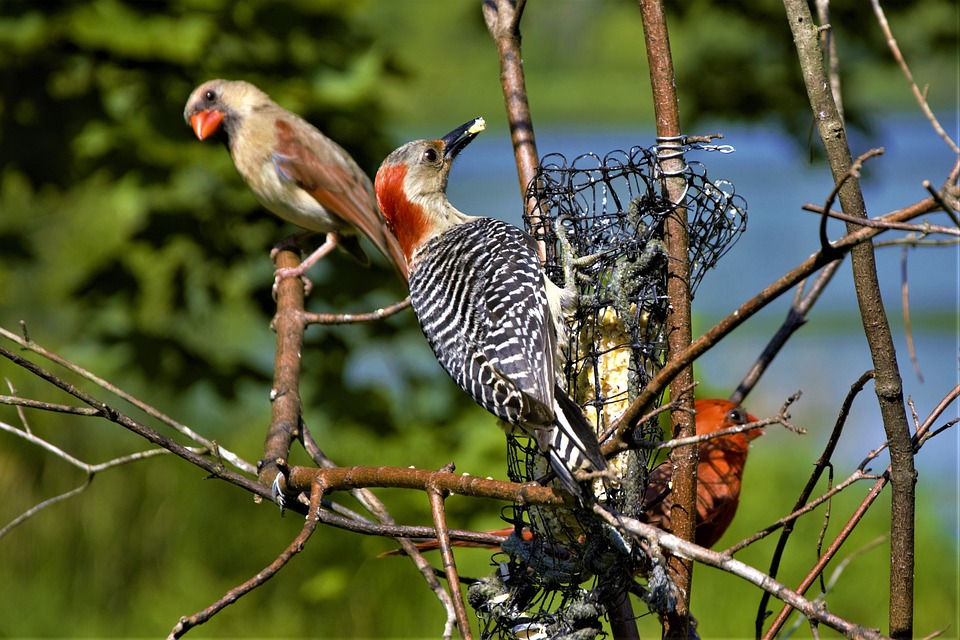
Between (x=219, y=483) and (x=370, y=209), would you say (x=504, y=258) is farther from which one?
(x=219, y=483)

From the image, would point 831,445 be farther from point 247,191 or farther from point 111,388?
point 247,191

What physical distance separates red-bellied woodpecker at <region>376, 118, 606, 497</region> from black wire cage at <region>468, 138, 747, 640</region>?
10 cm

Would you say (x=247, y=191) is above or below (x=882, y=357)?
above

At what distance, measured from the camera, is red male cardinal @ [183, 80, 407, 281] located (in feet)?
12.9

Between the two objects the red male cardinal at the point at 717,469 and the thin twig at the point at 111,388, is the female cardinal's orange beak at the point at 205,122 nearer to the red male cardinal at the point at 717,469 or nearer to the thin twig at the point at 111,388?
the thin twig at the point at 111,388

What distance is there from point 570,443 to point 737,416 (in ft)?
4.02

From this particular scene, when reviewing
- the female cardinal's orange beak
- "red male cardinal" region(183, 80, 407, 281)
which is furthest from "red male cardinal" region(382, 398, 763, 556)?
the female cardinal's orange beak

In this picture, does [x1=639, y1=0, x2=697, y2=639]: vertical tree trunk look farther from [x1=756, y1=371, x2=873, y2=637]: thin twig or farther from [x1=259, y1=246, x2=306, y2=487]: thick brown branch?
[x1=259, y1=246, x2=306, y2=487]: thick brown branch

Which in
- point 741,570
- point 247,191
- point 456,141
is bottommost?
point 741,570

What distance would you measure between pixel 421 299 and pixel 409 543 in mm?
644

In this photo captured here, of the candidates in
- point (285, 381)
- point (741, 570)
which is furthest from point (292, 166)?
point (741, 570)

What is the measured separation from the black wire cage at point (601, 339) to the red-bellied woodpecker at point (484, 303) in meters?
0.10

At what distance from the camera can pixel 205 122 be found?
3916mm

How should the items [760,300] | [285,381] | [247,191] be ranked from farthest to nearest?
[247,191] < [285,381] < [760,300]
